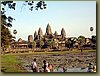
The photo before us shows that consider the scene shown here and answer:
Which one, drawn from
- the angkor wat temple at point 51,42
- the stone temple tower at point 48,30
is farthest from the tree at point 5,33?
the stone temple tower at point 48,30

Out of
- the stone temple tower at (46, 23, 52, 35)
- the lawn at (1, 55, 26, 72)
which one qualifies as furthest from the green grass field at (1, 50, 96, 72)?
the stone temple tower at (46, 23, 52, 35)

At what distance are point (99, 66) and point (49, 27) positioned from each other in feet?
2.14

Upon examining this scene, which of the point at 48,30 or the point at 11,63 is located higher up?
the point at 48,30


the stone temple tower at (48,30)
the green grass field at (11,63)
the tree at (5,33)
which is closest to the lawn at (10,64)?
the green grass field at (11,63)

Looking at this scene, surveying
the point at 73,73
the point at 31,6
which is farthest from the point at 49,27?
the point at 73,73

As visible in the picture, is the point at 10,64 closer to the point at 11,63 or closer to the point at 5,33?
the point at 11,63

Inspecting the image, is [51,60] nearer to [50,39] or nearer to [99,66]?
[50,39]

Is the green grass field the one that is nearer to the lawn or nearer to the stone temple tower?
the lawn

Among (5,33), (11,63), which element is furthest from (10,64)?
(5,33)

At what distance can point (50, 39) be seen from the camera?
2.59m

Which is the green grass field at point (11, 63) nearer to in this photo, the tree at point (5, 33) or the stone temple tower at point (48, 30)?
the tree at point (5, 33)

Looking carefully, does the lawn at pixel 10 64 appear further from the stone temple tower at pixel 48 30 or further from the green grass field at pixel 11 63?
the stone temple tower at pixel 48 30

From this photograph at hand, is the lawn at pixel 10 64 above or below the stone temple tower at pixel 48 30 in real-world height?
below

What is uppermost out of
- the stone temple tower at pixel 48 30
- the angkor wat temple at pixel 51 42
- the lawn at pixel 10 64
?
the stone temple tower at pixel 48 30
